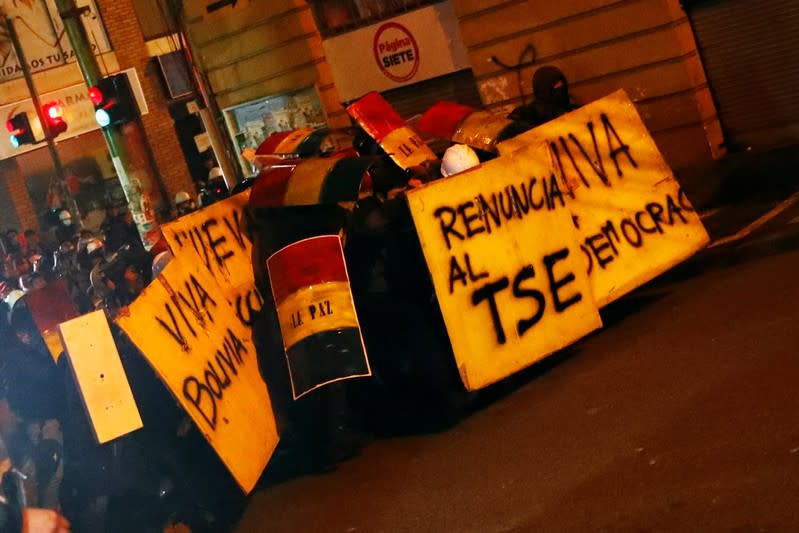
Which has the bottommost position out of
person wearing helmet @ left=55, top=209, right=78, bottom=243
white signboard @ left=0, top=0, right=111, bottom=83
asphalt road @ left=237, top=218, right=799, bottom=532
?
asphalt road @ left=237, top=218, right=799, bottom=532

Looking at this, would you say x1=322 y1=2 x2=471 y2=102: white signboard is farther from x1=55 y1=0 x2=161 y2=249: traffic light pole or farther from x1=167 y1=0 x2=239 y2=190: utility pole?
x1=55 y1=0 x2=161 y2=249: traffic light pole

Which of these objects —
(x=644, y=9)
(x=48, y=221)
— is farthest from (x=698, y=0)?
(x=48, y=221)

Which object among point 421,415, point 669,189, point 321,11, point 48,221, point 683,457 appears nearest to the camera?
point 683,457

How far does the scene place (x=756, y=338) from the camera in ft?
23.6

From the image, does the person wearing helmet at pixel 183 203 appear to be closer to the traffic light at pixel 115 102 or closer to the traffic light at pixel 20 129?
the traffic light at pixel 115 102

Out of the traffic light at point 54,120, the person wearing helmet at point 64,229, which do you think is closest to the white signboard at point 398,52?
the person wearing helmet at point 64,229

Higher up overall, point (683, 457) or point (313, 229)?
point (313, 229)

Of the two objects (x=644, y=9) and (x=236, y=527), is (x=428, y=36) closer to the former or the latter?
A: (x=644, y=9)

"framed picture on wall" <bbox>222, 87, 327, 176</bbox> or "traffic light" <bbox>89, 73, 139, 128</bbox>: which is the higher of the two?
"traffic light" <bbox>89, 73, 139, 128</bbox>

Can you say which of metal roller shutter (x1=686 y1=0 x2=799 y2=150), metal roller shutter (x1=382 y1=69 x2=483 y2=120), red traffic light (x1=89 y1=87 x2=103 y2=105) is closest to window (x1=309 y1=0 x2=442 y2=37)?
metal roller shutter (x1=382 y1=69 x2=483 y2=120)

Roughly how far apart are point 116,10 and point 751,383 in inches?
1088

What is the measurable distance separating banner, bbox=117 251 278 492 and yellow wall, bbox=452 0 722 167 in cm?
695

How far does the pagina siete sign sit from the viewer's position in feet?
24.8

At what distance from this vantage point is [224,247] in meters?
8.46
